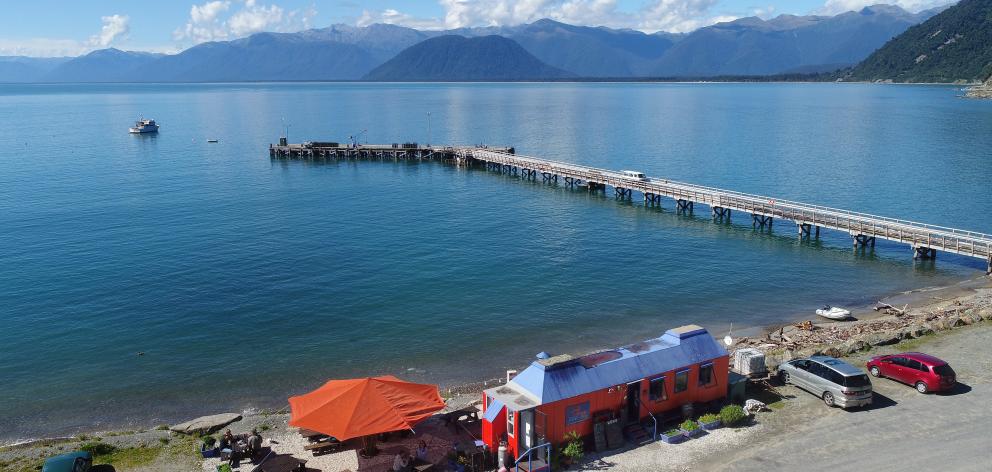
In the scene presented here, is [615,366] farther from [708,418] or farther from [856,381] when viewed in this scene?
[856,381]

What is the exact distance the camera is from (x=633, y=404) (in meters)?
22.3

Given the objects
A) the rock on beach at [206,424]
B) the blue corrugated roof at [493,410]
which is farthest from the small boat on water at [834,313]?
the rock on beach at [206,424]

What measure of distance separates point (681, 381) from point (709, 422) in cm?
155

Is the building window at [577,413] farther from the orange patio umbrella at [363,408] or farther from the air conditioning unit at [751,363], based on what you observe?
the air conditioning unit at [751,363]

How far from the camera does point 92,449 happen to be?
23.3m

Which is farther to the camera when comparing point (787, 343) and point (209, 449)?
point (787, 343)

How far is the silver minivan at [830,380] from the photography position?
23.1m

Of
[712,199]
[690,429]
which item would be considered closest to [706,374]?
[690,429]

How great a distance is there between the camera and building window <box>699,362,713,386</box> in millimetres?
23500

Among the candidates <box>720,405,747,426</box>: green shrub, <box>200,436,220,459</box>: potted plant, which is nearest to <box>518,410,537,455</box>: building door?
<box>720,405,747,426</box>: green shrub

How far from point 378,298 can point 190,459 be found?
63.8 feet

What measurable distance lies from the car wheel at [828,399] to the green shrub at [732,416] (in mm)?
3396

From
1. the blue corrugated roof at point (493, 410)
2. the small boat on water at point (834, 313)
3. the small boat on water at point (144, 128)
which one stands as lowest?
the small boat on water at point (834, 313)

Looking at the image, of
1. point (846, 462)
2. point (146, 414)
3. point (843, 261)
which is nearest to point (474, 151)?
point (843, 261)
